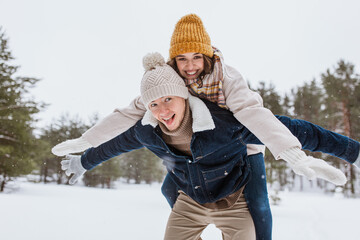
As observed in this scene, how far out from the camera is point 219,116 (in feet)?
6.30

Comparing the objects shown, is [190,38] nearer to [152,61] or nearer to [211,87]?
[152,61]

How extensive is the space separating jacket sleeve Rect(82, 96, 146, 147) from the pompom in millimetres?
344

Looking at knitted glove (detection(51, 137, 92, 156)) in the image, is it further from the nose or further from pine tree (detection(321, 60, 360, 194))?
pine tree (detection(321, 60, 360, 194))

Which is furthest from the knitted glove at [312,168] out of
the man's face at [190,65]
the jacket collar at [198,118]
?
the man's face at [190,65]

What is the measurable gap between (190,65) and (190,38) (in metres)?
0.28

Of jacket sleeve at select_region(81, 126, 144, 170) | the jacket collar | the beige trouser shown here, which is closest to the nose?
the jacket collar

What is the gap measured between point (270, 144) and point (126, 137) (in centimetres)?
128

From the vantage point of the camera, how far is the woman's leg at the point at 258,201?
200cm

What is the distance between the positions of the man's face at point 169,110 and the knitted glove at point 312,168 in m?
0.77

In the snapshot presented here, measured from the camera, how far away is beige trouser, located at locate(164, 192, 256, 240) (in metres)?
1.97

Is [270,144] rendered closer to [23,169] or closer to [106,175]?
[23,169]

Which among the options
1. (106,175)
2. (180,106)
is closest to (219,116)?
(180,106)

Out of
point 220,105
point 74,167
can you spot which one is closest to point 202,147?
point 220,105

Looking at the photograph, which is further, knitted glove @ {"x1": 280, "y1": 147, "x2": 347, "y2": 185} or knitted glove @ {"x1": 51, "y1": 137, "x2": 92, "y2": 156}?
knitted glove @ {"x1": 51, "y1": 137, "x2": 92, "y2": 156}
